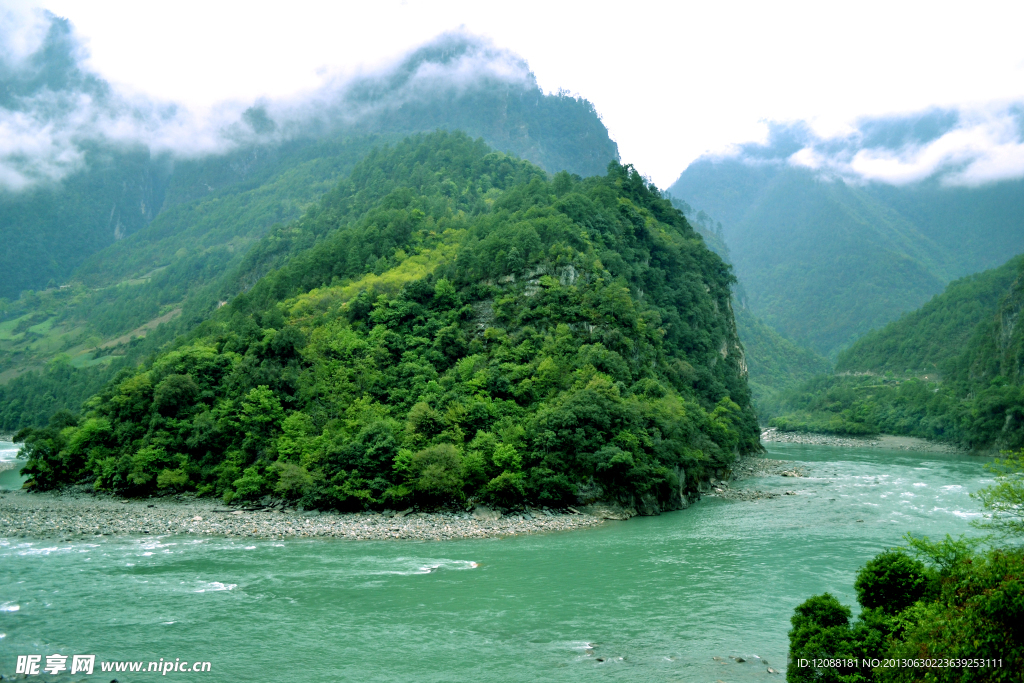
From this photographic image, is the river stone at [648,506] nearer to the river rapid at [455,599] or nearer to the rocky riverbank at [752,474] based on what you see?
the river rapid at [455,599]

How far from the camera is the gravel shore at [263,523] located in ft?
136

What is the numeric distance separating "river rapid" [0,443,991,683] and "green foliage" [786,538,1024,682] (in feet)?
15.2

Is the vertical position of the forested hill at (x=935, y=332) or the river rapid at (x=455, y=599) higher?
the forested hill at (x=935, y=332)

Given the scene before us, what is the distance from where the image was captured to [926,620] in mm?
15477

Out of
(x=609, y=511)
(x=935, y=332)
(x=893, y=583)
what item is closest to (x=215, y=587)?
(x=609, y=511)

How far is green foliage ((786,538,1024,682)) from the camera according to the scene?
1391 centimetres

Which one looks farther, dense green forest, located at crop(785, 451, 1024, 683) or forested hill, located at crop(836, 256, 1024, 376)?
forested hill, located at crop(836, 256, 1024, 376)

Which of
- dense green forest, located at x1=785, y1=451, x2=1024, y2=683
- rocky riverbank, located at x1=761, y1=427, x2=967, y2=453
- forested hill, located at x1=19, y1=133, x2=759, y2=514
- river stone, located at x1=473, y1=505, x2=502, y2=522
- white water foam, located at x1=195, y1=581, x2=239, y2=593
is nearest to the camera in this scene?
dense green forest, located at x1=785, y1=451, x2=1024, y2=683

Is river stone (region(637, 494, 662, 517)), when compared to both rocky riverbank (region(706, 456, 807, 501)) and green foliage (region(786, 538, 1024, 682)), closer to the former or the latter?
rocky riverbank (region(706, 456, 807, 501))

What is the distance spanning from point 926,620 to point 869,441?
10999 cm

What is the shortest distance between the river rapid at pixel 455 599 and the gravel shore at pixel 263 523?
1.94 meters

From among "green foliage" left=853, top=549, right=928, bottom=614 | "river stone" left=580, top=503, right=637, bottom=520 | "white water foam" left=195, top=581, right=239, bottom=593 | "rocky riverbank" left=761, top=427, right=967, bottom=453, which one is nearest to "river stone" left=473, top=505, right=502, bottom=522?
"river stone" left=580, top=503, right=637, bottom=520

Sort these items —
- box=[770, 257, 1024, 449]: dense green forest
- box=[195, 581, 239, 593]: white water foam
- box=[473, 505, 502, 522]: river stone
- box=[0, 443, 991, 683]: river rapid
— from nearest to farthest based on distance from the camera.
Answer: box=[0, 443, 991, 683]: river rapid
box=[195, 581, 239, 593]: white water foam
box=[473, 505, 502, 522]: river stone
box=[770, 257, 1024, 449]: dense green forest

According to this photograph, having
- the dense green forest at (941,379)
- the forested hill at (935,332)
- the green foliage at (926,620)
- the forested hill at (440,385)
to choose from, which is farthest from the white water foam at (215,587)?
the forested hill at (935,332)
